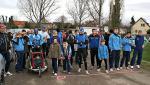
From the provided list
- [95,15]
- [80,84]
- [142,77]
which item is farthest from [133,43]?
[95,15]

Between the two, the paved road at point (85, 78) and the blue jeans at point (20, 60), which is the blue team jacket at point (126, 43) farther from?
the blue jeans at point (20, 60)

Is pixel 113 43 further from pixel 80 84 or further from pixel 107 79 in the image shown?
pixel 80 84

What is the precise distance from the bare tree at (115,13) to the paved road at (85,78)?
43.1 m

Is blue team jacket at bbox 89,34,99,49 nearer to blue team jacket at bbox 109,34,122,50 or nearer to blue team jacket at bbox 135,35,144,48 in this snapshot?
blue team jacket at bbox 109,34,122,50

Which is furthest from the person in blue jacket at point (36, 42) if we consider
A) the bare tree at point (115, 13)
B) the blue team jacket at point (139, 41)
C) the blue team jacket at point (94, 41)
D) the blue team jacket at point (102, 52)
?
the bare tree at point (115, 13)

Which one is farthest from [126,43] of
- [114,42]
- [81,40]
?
[81,40]

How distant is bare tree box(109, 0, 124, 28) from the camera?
193 feet

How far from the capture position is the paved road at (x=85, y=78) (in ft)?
43.0

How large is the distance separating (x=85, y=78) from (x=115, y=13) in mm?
47285

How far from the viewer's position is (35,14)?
220 ft

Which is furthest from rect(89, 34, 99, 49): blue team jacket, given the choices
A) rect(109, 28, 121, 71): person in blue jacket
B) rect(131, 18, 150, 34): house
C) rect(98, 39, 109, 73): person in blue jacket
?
rect(131, 18, 150, 34): house

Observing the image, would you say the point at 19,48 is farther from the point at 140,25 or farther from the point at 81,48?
the point at 140,25

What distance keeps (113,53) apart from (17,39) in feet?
13.5

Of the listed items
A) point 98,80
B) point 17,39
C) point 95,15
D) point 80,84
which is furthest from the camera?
point 95,15
